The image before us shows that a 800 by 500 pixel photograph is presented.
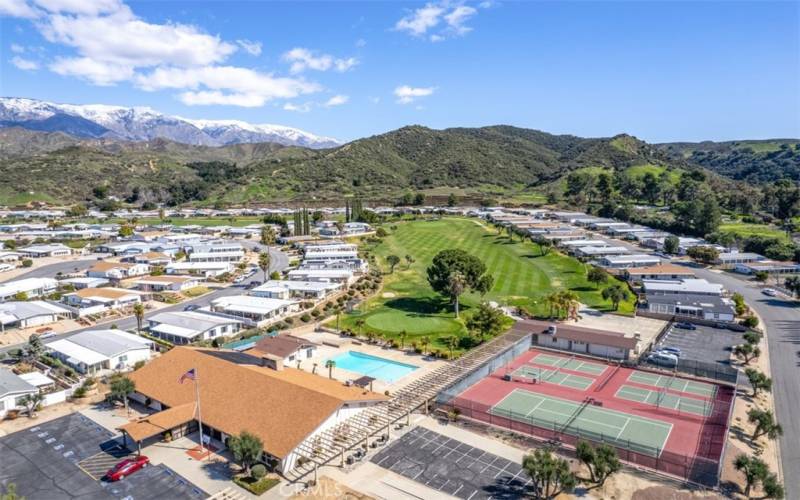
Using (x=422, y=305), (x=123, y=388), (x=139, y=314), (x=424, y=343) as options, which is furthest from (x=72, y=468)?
(x=422, y=305)

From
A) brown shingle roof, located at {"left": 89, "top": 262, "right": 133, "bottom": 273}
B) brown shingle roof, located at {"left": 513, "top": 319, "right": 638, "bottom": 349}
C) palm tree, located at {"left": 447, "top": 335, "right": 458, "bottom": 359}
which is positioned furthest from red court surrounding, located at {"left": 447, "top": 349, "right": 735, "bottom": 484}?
brown shingle roof, located at {"left": 89, "top": 262, "right": 133, "bottom": 273}

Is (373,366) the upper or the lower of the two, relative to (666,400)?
lower

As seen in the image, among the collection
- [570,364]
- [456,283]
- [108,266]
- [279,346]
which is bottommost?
[570,364]

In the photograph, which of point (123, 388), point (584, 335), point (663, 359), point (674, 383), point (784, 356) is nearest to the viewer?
point (123, 388)

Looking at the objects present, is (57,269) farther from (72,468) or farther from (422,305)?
(72,468)

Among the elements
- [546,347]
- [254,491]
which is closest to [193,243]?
[546,347]

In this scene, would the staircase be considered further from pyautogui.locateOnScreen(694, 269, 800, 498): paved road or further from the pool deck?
pyautogui.locateOnScreen(694, 269, 800, 498): paved road
